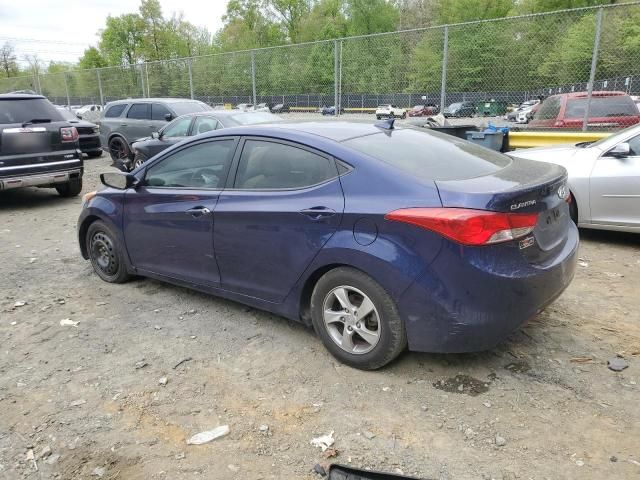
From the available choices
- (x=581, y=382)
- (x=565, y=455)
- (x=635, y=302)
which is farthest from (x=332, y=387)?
(x=635, y=302)

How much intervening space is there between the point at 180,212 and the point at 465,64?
8.11m

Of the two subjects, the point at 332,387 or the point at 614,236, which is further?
the point at 614,236

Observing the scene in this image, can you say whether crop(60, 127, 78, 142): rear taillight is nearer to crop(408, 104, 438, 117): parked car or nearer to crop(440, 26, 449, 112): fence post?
crop(408, 104, 438, 117): parked car

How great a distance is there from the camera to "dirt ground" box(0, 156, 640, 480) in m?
2.58

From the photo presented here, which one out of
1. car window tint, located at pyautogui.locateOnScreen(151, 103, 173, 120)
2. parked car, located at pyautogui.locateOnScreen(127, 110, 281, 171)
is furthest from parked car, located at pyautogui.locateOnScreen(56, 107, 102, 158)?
parked car, located at pyautogui.locateOnScreen(127, 110, 281, 171)

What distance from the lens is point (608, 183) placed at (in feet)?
18.9

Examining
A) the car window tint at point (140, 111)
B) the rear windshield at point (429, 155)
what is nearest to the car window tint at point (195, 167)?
the rear windshield at point (429, 155)

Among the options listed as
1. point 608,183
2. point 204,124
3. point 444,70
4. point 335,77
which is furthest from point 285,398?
point 335,77

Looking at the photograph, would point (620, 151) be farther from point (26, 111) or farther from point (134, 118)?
point (134, 118)

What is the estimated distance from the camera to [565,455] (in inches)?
99.9

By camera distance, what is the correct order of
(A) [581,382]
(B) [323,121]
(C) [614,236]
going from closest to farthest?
(A) [581,382], (B) [323,121], (C) [614,236]

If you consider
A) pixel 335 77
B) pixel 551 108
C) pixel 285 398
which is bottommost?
pixel 285 398

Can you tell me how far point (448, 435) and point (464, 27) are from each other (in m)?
9.44

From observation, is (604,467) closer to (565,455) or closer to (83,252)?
(565,455)
